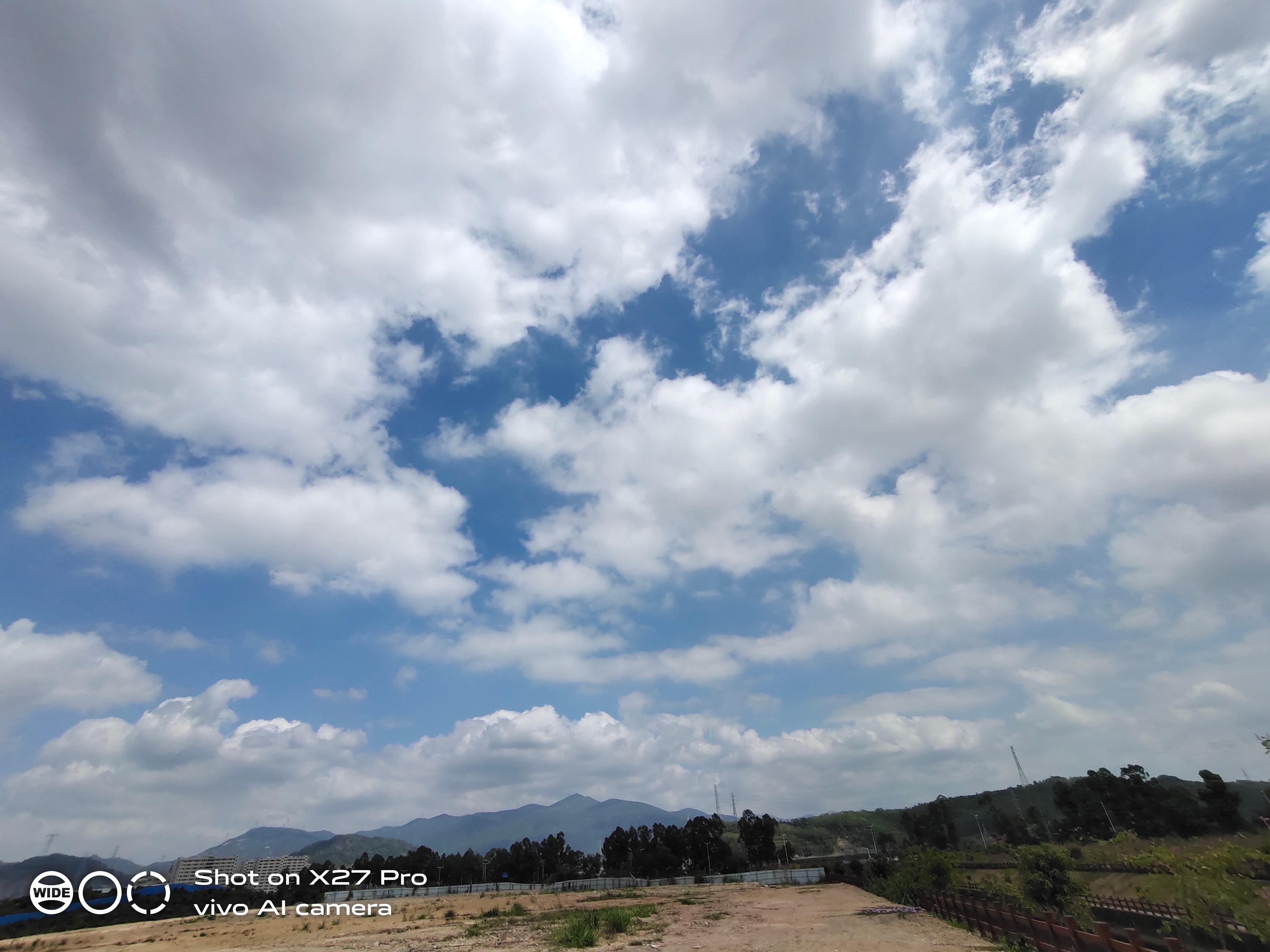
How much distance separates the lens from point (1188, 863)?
738 inches

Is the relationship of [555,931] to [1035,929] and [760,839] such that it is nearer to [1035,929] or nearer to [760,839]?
[1035,929]

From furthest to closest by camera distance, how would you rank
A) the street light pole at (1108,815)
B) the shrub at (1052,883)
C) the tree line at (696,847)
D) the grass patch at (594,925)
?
the tree line at (696,847) < the street light pole at (1108,815) < the grass patch at (594,925) < the shrub at (1052,883)

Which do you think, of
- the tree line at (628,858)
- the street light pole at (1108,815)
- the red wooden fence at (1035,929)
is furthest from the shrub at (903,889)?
the street light pole at (1108,815)

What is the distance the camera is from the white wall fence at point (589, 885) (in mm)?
86000

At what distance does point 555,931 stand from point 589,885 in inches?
3109

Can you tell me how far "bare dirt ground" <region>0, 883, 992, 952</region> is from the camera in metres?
28.4

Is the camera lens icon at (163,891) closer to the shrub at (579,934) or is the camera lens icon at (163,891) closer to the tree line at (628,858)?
the shrub at (579,934)

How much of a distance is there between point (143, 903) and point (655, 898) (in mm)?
62594

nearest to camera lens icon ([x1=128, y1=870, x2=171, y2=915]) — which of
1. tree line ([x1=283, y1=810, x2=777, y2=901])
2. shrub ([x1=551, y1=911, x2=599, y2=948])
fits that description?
shrub ([x1=551, y1=911, x2=599, y2=948])

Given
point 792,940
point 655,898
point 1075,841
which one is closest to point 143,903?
point 655,898

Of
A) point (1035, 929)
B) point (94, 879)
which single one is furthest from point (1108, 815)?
point (94, 879)

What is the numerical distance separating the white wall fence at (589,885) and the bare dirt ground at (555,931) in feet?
63.8

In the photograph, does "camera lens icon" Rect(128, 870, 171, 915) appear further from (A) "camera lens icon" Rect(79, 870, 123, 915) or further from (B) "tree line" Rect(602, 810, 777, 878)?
(B) "tree line" Rect(602, 810, 777, 878)

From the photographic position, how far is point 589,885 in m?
104
